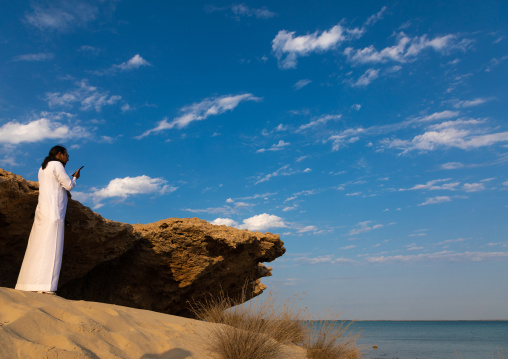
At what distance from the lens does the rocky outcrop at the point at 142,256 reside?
22.7 feet

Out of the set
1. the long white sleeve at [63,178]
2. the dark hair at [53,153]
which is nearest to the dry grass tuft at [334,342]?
the long white sleeve at [63,178]

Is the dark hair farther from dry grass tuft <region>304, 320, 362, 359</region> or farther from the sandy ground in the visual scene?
dry grass tuft <region>304, 320, 362, 359</region>

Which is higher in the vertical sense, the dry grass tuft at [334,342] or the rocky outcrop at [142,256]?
the rocky outcrop at [142,256]

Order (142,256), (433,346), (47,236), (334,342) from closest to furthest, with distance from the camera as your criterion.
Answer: (47,236)
(334,342)
(142,256)
(433,346)

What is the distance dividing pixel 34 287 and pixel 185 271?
3.59 meters

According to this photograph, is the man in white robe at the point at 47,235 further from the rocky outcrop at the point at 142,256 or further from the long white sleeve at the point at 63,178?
the rocky outcrop at the point at 142,256

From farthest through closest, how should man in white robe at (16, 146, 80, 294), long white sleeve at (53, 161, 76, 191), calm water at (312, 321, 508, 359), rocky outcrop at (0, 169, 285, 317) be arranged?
1. calm water at (312, 321, 508, 359)
2. rocky outcrop at (0, 169, 285, 317)
3. long white sleeve at (53, 161, 76, 191)
4. man in white robe at (16, 146, 80, 294)

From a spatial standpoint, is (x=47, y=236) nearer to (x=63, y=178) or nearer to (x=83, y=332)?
(x=63, y=178)

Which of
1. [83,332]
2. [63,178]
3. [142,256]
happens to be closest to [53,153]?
[63,178]

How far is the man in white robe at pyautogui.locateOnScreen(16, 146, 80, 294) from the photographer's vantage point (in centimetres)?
566

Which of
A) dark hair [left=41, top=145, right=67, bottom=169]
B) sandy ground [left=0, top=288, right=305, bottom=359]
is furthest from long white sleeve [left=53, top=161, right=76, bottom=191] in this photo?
sandy ground [left=0, top=288, right=305, bottom=359]

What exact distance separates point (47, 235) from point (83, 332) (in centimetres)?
243

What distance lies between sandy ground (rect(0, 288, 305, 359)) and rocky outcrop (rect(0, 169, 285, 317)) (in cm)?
230

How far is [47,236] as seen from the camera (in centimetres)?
581
